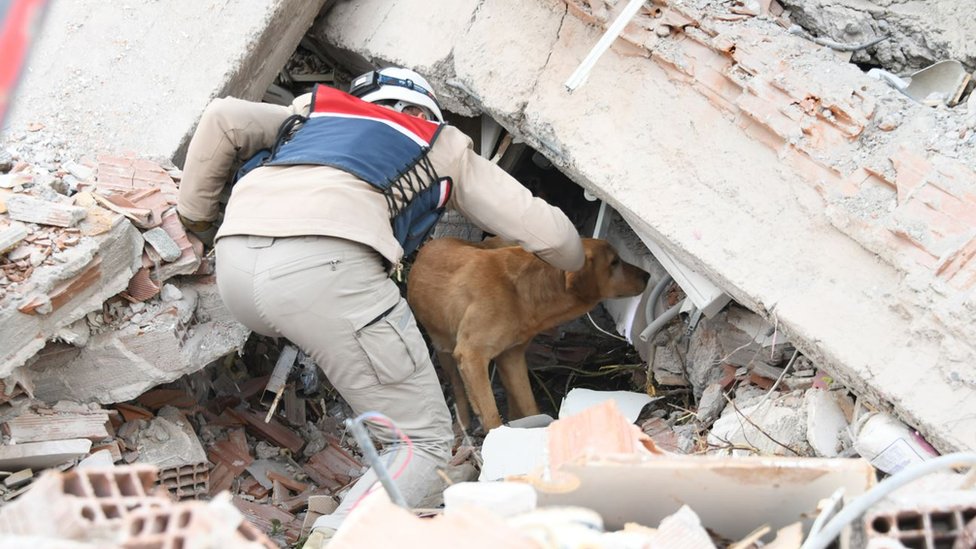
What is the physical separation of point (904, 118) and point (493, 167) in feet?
6.26

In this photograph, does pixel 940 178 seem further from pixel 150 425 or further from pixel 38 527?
pixel 150 425

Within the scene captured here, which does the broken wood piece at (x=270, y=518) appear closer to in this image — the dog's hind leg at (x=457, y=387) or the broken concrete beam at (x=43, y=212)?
the dog's hind leg at (x=457, y=387)

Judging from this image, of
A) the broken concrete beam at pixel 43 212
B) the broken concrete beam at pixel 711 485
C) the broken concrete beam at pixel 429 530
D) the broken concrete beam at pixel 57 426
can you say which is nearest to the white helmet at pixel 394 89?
the broken concrete beam at pixel 43 212

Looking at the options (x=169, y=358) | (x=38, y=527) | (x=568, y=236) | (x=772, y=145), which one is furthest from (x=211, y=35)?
(x=38, y=527)

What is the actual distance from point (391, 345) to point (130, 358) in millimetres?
1404

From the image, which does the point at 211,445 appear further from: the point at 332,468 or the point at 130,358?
the point at 130,358

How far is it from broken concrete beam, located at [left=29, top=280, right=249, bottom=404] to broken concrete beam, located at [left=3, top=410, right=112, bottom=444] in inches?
4.9

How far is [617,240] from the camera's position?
661cm

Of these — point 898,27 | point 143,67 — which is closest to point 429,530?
point 898,27

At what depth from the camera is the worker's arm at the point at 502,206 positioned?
4867 millimetres

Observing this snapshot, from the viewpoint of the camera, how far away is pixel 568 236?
5.07 m

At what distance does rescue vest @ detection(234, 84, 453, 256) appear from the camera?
4.59 metres

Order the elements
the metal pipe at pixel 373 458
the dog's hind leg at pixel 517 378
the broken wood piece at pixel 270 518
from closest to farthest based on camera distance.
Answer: the metal pipe at pixel 373 458 < the broken wood piece at pixel 270 518 < the dog's hind leg at pixel 517 378

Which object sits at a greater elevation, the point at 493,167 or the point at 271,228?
the point at 493,167
